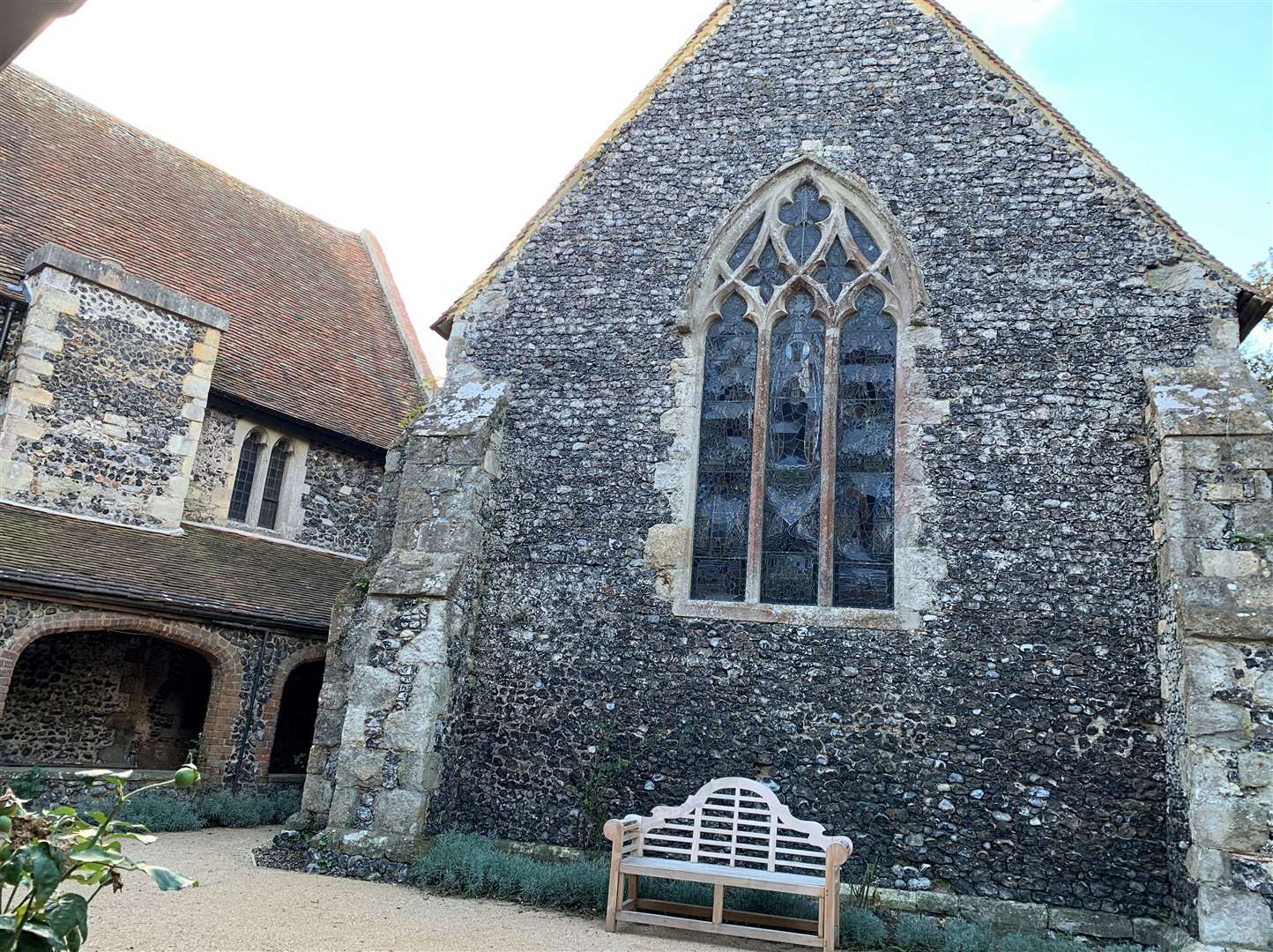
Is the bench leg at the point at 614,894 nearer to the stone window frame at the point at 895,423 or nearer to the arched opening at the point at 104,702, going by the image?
the stone window frame at the point at 895,423

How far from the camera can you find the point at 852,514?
26.5 feet

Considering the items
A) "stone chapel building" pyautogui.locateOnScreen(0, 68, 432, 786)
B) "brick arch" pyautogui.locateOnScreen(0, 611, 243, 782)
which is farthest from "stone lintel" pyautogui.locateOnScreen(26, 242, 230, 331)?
"brick arch" pyautogui.locateOnScreen(0, 611, 243, 782)

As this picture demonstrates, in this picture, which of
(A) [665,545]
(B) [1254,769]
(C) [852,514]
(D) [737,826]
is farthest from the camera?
(A) [665,545]

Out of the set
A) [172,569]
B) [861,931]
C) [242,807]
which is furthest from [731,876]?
[172,569]

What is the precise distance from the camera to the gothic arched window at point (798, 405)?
802 centimetres

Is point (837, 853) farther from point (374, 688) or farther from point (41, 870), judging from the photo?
point (41, 870)

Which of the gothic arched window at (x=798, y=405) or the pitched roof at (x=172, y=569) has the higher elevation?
the gothic arched window at (x=798, y=405)

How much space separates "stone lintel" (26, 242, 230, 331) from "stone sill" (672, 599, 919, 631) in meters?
8.66

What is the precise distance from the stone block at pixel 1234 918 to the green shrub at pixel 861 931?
1.98 m

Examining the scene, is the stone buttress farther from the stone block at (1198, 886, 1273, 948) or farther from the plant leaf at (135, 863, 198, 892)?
the stone block at (1198, 886, 1273, 948)

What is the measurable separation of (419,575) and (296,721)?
6841 millimetres

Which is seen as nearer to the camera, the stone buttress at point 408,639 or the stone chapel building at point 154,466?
the stone buttress at point 408,639

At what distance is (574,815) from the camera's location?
7727 mm

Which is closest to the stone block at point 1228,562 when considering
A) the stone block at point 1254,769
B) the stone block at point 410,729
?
the stone block at point 1254,769
